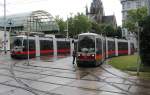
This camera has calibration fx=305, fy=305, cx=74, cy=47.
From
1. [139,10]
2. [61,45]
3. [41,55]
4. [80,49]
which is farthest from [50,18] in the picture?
[80,49]

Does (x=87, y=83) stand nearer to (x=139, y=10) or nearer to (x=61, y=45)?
(x=61, y=45)

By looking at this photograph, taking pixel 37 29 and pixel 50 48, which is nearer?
pixel 50 48

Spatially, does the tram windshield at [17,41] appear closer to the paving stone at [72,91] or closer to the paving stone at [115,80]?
the paving stone at [115,80]

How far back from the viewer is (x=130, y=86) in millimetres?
17438

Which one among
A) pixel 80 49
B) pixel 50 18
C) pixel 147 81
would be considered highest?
pixel 50 18

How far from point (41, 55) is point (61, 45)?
7.54 m

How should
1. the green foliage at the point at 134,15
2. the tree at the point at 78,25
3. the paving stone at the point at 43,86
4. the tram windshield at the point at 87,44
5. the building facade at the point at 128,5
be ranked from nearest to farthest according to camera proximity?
the paving stone at the point at 43,86 → the tram windshield at the point at 87,44 → the green foliage at the point at 134,15 → the tree at the point at 78,25 → the building facade at the point at 128,5

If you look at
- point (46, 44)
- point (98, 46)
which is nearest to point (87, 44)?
point (98, 46)

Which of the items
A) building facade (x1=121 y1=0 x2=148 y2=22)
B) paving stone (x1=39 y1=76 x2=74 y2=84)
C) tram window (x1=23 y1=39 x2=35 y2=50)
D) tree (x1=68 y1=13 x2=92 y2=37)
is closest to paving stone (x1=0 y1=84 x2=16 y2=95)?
paving stone (x1=39 y1=76 x2=74 y2=84)

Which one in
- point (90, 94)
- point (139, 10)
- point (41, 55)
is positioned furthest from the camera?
point (139, 10)

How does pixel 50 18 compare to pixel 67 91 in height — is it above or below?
above

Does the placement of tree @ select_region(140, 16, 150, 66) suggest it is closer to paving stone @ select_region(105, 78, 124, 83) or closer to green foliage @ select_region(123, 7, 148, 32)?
paving stone @ select_region(105, 78, 124, 83)

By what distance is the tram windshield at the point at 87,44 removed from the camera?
91.5 ft

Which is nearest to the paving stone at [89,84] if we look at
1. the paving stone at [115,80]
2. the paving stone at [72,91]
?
the paving stone at [72,91]
